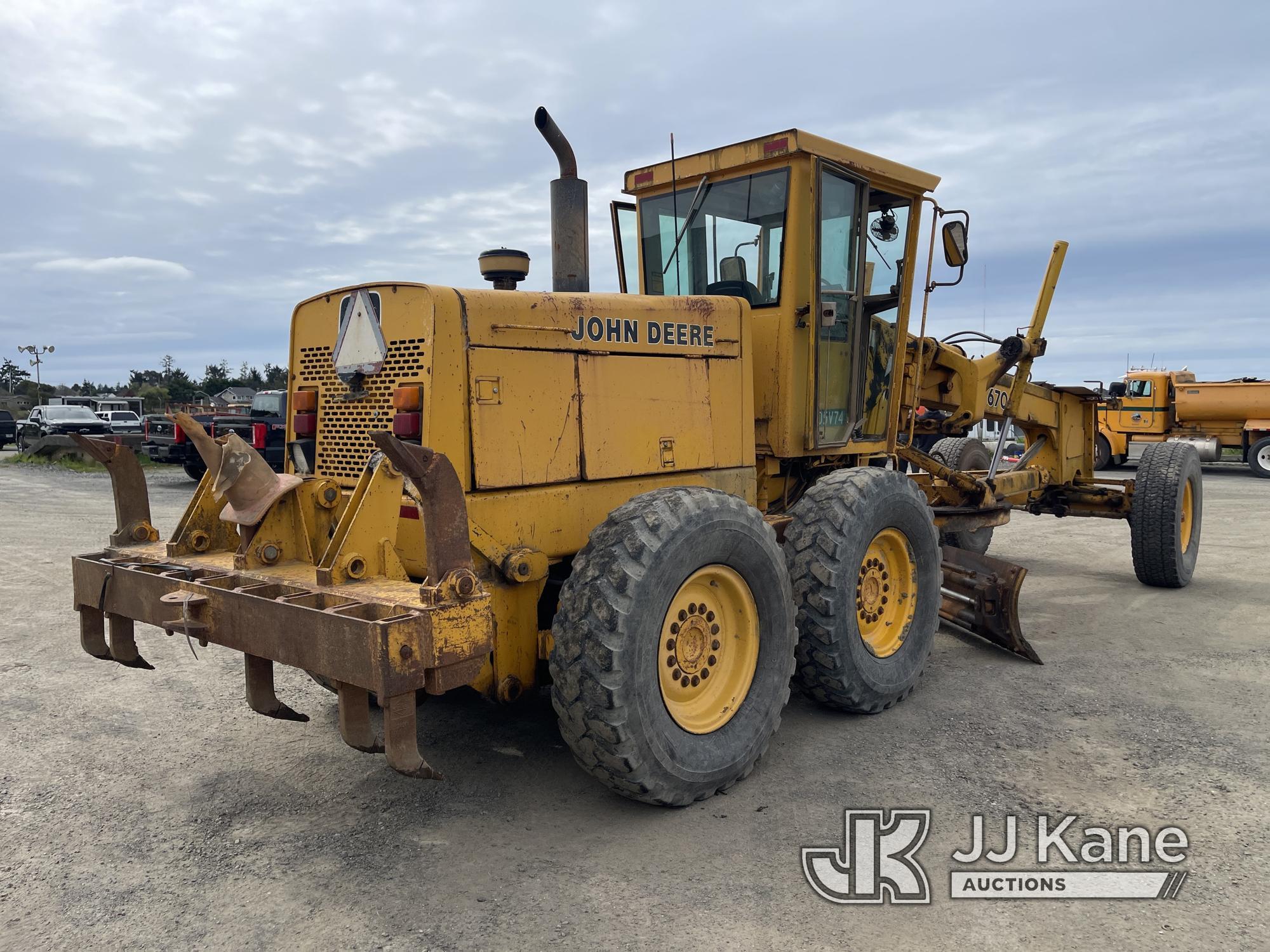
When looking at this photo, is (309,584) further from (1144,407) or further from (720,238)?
(1144,407)

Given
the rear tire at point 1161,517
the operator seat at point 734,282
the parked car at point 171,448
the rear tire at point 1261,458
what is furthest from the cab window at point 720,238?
the rear tire at point 1261,458

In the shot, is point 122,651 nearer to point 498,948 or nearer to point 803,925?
point 498,948

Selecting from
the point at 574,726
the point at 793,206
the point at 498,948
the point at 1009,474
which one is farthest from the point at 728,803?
the point at 1009,474

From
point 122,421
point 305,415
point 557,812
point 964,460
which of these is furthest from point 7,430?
point 557,812

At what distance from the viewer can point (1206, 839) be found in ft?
11.3

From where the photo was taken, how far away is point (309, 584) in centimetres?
348

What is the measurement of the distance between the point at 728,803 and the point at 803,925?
34.6 inches

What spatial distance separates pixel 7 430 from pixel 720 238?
32.9m

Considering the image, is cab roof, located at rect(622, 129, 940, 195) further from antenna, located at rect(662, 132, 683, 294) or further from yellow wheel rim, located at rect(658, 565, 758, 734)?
yellow wheel rim, located at rect(658, 565, 758, 734)

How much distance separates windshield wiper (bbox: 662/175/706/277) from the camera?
529cm

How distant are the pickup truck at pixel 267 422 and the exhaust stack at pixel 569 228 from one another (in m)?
8.83

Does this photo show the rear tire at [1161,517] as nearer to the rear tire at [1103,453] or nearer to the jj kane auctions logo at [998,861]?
the jj kane auctions logo at [998,861]

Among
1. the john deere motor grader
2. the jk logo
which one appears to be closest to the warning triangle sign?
the john deere motor grader

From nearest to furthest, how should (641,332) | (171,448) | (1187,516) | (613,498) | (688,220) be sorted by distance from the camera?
1. (613,498)
2. (641,332)
3. (688,220)
4. (1187,516)
5. (171,448)
